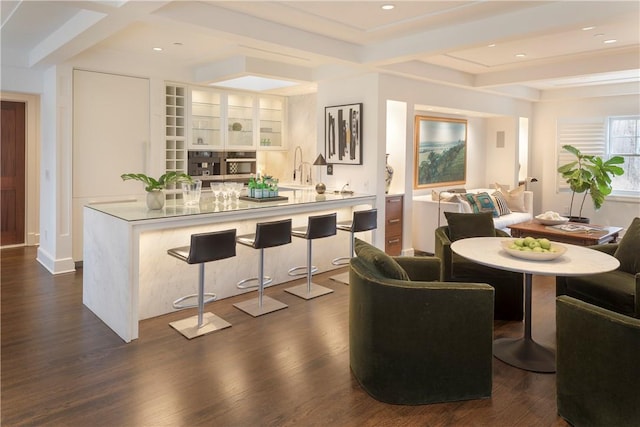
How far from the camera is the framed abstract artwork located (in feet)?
20.6

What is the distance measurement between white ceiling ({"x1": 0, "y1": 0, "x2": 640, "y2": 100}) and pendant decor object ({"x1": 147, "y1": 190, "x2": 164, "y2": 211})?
1.42 m

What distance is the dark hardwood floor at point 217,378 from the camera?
8.65ft

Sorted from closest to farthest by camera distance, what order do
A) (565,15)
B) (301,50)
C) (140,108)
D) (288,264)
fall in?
(565,15) < (301,50) < (288,264) < (140,108)

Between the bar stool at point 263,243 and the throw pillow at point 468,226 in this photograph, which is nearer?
the bar stool at point 263,243

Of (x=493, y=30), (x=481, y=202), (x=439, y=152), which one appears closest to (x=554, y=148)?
(x=439, y=152)

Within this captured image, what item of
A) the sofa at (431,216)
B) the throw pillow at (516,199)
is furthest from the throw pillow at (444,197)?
the throw pillow at (516,199)

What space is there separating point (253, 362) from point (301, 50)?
10.4 ft

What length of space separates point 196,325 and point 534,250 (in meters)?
2.69

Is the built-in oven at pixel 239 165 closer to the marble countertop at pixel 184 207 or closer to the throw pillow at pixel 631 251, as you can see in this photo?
the marble countertop at pixel 184 207

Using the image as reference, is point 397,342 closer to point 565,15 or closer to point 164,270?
point 164,270

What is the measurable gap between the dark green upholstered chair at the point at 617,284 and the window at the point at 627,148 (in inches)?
201

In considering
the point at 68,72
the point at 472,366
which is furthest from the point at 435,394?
the point at 68,72

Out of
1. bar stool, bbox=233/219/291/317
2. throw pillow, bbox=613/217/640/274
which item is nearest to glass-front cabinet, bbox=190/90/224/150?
bar stool, bbox=233/219/291/317

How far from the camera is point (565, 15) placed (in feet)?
13.1
